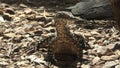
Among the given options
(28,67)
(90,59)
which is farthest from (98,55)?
(28,67)

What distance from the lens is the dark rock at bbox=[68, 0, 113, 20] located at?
665 cm

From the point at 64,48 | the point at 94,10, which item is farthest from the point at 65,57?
the point at 94,10

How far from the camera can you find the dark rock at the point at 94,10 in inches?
262

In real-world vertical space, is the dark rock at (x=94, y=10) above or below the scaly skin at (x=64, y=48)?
above

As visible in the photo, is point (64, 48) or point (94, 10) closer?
point (64, 48)

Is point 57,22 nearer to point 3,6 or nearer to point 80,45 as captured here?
point 80,45

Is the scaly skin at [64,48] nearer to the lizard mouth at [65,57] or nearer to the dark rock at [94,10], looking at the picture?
the lizard mouth at [65,57]

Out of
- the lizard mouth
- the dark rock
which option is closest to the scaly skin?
the lizard mouth

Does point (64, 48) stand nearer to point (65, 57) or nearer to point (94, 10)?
point (65, 57)

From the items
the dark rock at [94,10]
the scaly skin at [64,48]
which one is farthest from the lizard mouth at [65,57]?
the dark rock at [94,10]

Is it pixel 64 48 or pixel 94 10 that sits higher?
pixel 94 10

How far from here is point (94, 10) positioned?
22.1ft

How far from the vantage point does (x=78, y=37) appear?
5.73 metres

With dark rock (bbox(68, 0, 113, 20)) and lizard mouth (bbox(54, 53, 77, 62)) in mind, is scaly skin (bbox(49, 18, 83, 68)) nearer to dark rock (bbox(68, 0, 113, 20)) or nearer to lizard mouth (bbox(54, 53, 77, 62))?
lizard mouth (bbox(54, 53, 77, 62))
